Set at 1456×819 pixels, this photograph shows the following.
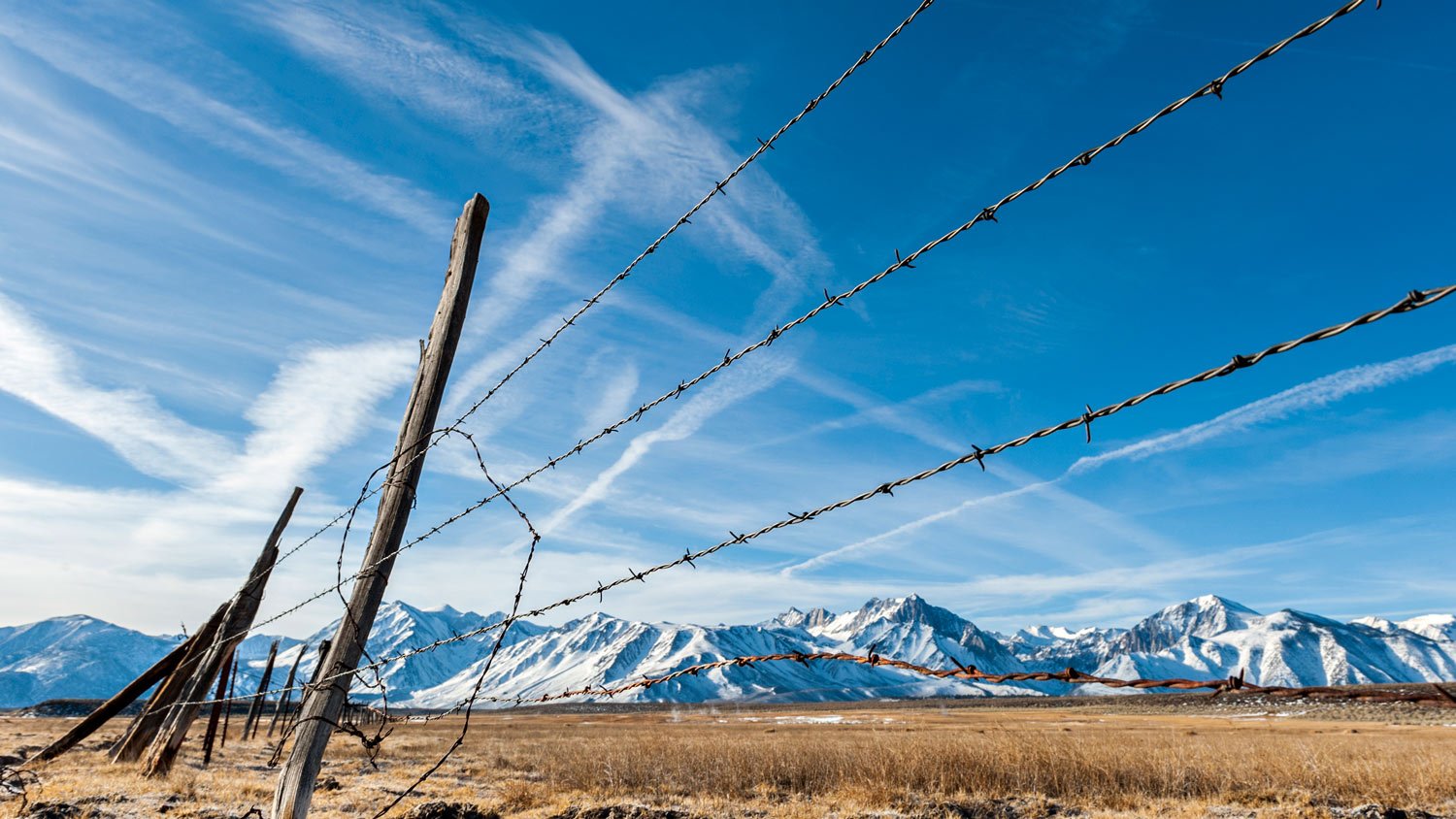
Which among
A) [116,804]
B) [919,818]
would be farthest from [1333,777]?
[116,804]

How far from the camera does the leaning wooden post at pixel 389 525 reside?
142 inches

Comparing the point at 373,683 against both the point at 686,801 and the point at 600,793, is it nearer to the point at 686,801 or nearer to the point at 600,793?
the point at 686,801

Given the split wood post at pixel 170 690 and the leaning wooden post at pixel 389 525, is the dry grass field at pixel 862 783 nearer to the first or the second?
the split wood post at pixel 170 690

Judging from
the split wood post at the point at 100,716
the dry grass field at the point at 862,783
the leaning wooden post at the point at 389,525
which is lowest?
the dry grass field at the point at 862,783

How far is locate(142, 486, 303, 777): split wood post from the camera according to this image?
9.99m

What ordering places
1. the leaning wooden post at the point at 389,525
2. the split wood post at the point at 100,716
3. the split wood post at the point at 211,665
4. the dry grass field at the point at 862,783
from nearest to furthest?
the leaning wooden post at the point at 389,525
the split wood post at the point at 100,716
the split wood post at the point at 211,665
the dry grass field at the point at 862,783

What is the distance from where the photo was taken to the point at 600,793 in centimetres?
1468

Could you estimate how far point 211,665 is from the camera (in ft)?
32.8

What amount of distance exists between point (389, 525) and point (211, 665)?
8.23m

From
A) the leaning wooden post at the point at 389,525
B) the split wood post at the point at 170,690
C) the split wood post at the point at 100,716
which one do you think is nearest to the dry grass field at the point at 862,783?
the split wood post at the point at 170,690

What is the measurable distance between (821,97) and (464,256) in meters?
2.44

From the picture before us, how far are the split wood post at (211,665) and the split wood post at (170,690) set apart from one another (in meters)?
0.15

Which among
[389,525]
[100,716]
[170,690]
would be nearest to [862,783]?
[170,690]

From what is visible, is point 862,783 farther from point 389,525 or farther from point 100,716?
point 389,525
